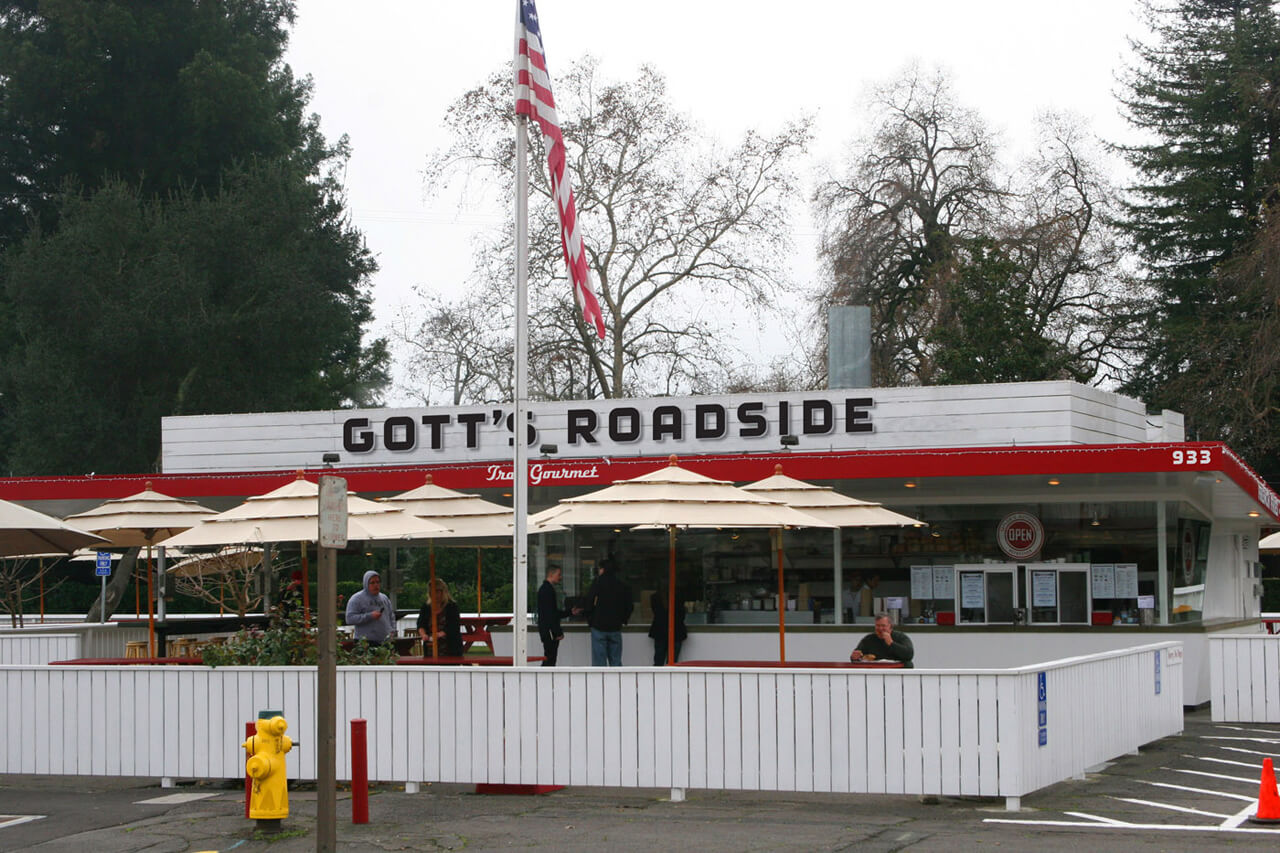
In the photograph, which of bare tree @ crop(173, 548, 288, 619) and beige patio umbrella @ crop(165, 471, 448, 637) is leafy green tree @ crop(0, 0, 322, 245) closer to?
bare tree @ crop(173, 548, 288, 619)

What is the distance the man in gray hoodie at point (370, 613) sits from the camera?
16.1 metres

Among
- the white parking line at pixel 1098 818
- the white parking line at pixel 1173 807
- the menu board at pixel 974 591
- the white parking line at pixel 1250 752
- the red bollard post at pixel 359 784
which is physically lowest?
the white parking line at pixel 1250 752

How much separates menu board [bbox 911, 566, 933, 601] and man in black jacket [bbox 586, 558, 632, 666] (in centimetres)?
386

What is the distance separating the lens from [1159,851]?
9.26 metres

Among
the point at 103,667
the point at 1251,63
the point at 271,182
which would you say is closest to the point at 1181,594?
the point at 103,667

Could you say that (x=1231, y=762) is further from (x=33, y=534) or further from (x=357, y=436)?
(x=357, y=436)

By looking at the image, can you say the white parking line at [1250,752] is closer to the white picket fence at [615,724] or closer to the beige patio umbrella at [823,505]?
the white picket fence at [615,724]

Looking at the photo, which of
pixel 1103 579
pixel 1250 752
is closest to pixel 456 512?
pixel 1103 579

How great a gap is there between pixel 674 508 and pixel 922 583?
6032mm

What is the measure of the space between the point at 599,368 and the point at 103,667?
2667cm

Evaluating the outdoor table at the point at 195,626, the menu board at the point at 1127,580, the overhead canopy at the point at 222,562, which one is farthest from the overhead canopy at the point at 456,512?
the overhead canopy at the point at 222,562

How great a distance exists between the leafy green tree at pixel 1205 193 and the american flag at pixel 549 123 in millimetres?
26993

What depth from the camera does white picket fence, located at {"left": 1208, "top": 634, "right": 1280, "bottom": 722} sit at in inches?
657

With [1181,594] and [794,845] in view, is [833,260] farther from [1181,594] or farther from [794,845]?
[794,845]
